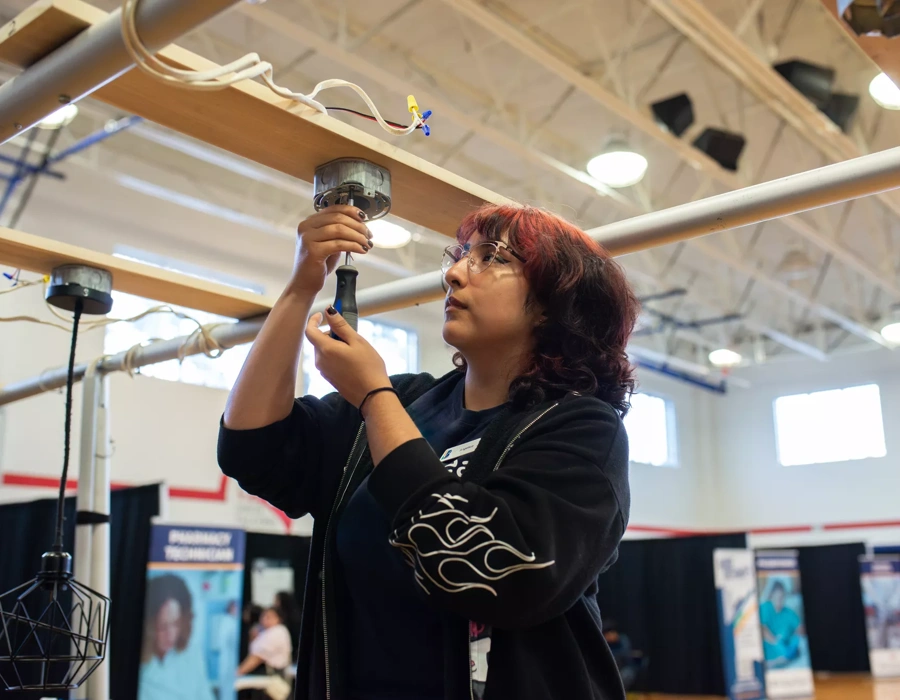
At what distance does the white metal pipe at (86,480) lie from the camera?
5.64ft

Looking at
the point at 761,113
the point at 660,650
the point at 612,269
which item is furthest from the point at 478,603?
the point at 660,650

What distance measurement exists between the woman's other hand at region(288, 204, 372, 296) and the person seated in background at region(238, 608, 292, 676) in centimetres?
454

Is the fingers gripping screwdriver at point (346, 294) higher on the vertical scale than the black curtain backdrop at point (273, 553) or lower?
higher

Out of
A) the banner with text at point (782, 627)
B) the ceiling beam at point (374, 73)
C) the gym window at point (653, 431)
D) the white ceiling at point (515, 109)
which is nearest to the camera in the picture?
the ceiling beam at point (374, 73)

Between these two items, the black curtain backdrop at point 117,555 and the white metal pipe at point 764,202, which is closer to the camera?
the white metal pipe at point 764,202

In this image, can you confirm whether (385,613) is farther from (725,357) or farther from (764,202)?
(725,357)

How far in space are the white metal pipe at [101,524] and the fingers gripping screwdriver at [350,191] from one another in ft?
3.25

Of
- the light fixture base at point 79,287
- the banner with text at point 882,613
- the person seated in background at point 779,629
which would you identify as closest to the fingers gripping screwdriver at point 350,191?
the light fixture base at point 79,287

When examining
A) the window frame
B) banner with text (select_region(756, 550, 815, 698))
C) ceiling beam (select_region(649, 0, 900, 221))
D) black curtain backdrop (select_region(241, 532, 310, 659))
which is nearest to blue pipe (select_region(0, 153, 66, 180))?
black curtain backdrop (select_region(241, 532, 310, 659))

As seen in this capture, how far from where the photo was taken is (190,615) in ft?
13.6

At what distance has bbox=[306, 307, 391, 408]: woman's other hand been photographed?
3.03ft

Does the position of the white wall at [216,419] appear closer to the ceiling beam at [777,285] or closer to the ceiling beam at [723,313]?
the ceiling beam at [723,313]

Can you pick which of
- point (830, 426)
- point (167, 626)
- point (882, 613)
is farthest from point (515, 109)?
point (830, 426)

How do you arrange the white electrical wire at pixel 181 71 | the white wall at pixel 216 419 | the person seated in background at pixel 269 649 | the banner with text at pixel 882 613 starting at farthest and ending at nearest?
1. the banner with text at pixel 882 613
2. the white wall at pixel 216 419
3. the person seated in background at pixel 269 649
4. the white electrical wire at pixel 181 71
